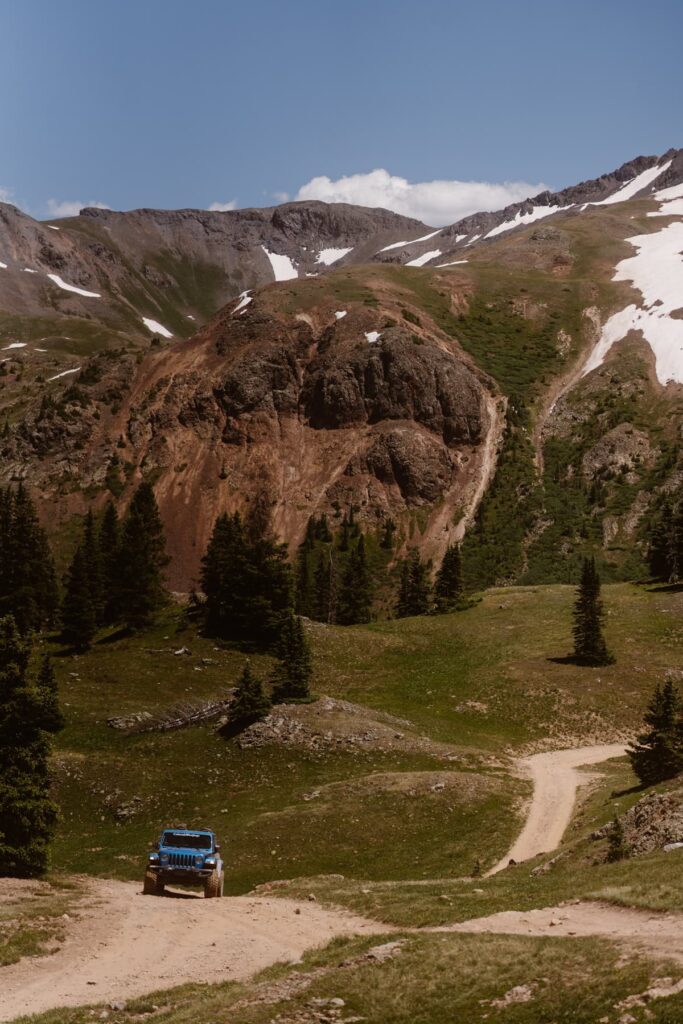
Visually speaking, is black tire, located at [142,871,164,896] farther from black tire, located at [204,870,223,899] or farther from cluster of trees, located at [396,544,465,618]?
cluster of trees, located at [396,544,465,618]

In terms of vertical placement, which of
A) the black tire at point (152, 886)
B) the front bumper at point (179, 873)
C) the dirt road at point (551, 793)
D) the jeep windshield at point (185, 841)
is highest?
the jeep windshield at point (185, 841)

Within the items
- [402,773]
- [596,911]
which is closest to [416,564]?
[402,773]

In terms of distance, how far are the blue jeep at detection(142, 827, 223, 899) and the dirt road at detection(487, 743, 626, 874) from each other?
35.4 feet

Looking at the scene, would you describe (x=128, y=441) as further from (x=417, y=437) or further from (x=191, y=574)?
(x=417, y=437)

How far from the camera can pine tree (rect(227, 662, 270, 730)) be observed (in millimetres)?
46594

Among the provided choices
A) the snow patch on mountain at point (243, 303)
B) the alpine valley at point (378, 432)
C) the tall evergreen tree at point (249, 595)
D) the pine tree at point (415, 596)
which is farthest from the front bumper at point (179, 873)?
the snow patch on mountain at point (243, 303)

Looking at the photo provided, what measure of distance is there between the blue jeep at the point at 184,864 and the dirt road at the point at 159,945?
711 millimetres

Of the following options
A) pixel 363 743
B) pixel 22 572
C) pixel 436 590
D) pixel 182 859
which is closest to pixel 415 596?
pixel 436 590

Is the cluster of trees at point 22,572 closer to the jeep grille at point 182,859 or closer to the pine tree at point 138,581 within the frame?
the pine tree at point 138,581

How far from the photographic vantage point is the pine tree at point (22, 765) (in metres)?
27.3

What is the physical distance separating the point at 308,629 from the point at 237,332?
9260 centimetres

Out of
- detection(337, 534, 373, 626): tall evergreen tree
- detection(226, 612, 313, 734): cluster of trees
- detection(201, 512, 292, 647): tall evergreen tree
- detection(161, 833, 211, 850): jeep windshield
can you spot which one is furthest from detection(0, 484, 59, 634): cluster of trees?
detection(161, 833, 211, 850): jeep windshield

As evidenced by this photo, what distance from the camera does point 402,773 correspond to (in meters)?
40.9

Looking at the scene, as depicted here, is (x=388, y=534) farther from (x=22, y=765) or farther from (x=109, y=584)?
(x=22, y=765)
